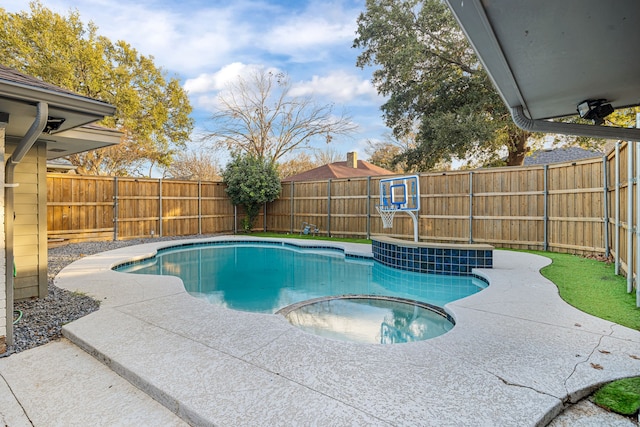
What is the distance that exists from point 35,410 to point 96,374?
49cm

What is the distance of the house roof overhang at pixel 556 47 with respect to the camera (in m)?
1.46

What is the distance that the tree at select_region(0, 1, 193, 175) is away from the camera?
15281mm

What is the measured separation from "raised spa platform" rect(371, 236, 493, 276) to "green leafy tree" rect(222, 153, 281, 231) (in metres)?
6.96

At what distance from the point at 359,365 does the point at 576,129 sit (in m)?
2.36

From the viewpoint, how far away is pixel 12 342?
3.17m

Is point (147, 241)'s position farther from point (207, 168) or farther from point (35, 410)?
point (207, 168)

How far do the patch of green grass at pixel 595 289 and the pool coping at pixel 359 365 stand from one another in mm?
300

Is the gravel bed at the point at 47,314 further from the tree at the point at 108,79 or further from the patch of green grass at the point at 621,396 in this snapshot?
the tree at the point at 108,79

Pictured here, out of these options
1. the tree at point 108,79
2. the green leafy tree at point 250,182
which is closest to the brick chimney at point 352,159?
the green leafy tree at point 250,182

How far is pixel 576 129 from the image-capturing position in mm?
2539

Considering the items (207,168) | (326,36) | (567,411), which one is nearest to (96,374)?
(567,411)

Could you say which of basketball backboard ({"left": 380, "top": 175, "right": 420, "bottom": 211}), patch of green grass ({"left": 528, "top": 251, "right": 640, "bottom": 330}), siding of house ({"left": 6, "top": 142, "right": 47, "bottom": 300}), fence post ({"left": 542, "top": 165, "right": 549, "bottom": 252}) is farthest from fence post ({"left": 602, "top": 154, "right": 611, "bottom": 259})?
siding of house ({"left": 6, "top": 142, "right": 47, "bottom": 300})

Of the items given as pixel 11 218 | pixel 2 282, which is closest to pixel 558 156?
pixel 11 218

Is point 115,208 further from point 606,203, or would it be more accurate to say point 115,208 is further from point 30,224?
point 606,203
